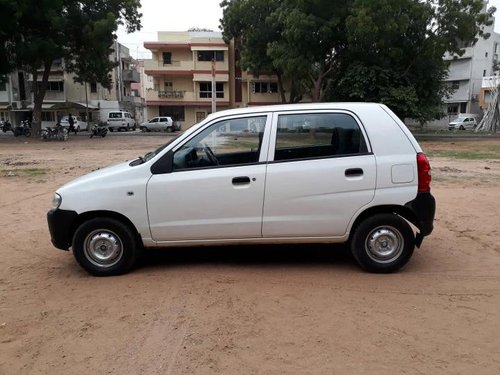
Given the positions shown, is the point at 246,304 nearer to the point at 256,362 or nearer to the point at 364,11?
the point at 256,362

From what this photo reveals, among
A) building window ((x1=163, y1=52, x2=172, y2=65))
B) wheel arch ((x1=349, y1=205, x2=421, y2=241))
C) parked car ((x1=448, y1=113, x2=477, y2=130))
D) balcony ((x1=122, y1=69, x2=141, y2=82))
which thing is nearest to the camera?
wheel arch ((x1=349, y1=205, x2=421, y2=241))

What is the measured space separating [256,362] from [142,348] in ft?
2.86

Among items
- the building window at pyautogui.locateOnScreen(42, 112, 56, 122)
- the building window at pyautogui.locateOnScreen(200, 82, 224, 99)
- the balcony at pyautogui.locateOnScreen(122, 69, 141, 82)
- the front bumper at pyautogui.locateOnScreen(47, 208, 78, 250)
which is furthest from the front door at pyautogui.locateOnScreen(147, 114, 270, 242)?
the balcony at pyautogui.locateOnScreen(122, 69, 141, 82)

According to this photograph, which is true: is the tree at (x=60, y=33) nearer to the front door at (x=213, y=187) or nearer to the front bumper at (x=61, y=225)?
the front bumper at (x=61, y=225)

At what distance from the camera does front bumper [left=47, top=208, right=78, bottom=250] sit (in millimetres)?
4945

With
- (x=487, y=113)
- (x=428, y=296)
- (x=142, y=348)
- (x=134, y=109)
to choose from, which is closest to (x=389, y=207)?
(x=428, y=296)

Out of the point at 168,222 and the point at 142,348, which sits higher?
the point at 168,222

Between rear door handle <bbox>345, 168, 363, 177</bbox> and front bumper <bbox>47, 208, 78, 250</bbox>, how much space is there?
2.84 metres

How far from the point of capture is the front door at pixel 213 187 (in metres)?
4.86

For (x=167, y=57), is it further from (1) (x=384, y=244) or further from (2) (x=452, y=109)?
(1) (x=384, y=244)

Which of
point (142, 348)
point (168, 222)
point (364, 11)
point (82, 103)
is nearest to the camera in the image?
point (142, 348)

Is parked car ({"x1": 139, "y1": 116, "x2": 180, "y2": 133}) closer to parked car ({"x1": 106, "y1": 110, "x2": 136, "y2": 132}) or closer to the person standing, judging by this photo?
parked car ({"x1": 106, "y1": 110, "x2": 136, "y2": 132})

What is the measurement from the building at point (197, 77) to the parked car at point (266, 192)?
46024 millimetres

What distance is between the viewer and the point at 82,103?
54188mm
